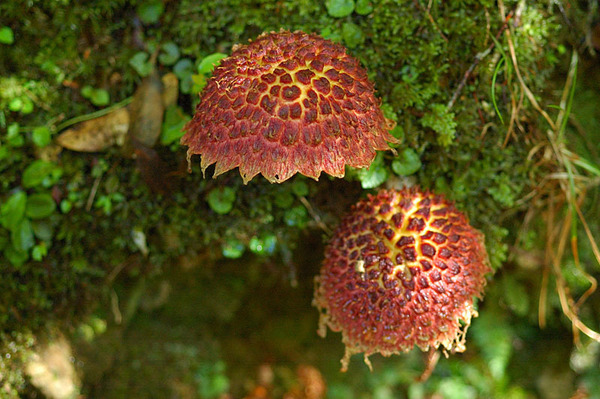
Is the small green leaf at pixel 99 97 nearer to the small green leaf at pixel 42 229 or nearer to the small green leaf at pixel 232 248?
the small green leaf at pixel 42 229

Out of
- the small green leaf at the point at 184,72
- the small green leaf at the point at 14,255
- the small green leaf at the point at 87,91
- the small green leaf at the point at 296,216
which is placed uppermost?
the small green leaf at the point at 184,72

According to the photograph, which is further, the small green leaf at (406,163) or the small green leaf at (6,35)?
the small green leaf at (6,35)

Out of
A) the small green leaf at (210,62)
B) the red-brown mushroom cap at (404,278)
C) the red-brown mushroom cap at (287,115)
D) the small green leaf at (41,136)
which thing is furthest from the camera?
the small green leaf at (41,136)

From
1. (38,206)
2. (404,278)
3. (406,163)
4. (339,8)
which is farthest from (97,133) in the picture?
(404,278)

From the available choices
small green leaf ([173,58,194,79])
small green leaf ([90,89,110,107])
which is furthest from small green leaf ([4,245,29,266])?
small green leaf ([173,58,194,79])

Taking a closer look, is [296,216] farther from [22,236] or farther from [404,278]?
[22,236]

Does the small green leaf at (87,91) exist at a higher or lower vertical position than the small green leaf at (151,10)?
lower

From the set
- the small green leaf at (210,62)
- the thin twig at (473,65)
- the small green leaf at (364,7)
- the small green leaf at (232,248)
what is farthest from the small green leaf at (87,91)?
the thin twig at (473,65)

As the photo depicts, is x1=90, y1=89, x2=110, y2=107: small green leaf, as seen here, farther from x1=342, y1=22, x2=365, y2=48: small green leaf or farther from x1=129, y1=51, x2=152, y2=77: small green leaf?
x1=342, y1=22, x2=365, y2=48: small green leaf
